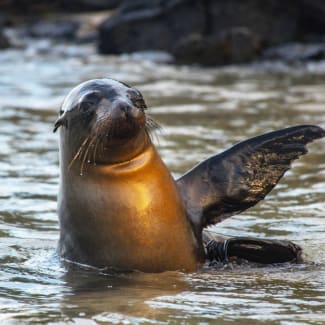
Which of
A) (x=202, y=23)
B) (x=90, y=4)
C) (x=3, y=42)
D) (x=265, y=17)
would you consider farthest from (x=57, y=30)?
(x=265, y=17)

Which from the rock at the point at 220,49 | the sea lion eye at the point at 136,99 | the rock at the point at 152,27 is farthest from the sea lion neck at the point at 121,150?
the rock at the point at 152,27

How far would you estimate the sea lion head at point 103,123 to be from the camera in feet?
15.6

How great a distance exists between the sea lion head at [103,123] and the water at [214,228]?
585 millimetres

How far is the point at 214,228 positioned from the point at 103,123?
1.88 metres

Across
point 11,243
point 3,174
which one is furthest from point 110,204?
point 3,174

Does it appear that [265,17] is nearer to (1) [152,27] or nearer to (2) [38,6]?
(1) [152,27]

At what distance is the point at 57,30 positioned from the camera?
92.5 feet

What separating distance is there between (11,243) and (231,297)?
6.50 ft

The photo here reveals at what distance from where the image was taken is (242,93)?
573 inches

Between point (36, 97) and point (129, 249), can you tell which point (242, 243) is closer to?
point (129, 249)

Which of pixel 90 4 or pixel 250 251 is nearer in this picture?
pixel 250 251

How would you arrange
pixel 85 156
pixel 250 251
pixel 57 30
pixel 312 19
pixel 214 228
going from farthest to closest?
1. pixel 57 30
2. pixel 312 19
3. pixel 214 228
4. pixel 250 251
5. pixel 85 156

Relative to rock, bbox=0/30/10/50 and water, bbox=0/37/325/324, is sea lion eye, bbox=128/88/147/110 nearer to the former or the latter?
water, bbox=0/37/325/324

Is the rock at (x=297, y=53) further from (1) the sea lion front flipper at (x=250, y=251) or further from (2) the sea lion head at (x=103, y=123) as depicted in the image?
(2) the sea lion head at (x=103, y=123)
